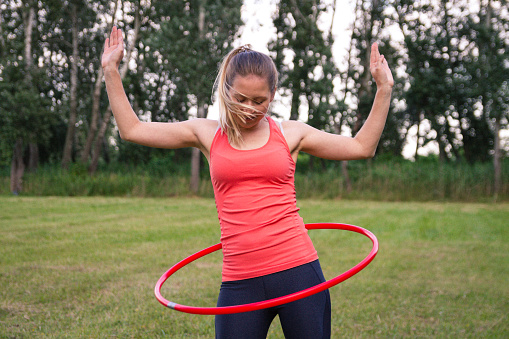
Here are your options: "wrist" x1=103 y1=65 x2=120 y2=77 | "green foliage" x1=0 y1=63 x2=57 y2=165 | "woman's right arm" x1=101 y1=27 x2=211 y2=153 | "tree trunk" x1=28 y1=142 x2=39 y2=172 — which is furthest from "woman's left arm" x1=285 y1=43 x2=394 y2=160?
"tree trunk" x1=28 y1=142 x2=39 y2=172

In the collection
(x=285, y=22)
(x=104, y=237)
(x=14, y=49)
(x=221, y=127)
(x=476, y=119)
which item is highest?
(x=285, y=22)

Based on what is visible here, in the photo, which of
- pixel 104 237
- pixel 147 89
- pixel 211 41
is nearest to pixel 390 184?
pixel 211 41

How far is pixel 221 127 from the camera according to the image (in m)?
2.00

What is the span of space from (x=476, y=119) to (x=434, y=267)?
15.9m

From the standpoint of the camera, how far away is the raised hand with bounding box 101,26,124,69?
6.78 ft

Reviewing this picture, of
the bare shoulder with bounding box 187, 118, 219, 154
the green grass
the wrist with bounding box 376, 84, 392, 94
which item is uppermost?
the wrist with bounding box 376, 84, 392, 94

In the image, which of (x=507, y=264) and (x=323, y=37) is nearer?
(x=507, y=264)

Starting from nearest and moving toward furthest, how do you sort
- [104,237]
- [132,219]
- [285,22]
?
[104,237]
[132,219]
[285,22]

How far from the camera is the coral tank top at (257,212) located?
1908mm

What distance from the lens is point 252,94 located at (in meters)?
1.92

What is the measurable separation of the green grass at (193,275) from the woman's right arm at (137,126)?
2.36m

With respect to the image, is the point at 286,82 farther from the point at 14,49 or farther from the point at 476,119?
the point at 14,49

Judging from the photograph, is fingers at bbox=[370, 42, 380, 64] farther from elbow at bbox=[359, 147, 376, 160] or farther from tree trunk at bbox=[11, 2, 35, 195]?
tree trunk at bbox=[11, 2, 35, 195]

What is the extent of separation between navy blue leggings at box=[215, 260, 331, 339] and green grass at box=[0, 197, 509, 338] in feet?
7.24
